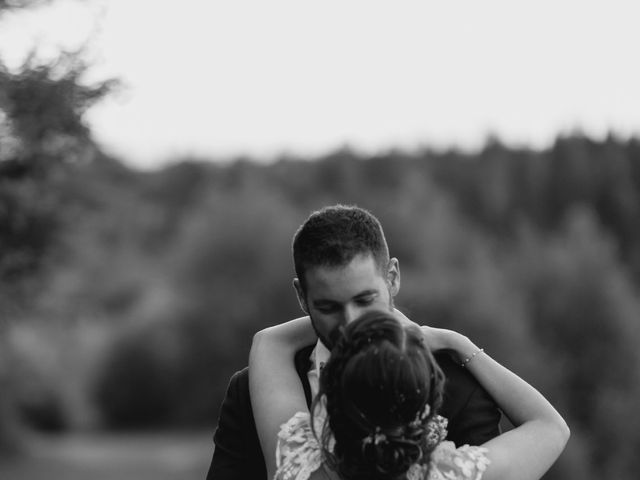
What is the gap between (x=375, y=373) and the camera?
8.21ft

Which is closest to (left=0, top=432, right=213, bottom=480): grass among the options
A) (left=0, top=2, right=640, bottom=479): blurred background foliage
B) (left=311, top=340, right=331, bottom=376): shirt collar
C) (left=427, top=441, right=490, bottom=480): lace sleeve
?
(left=0, top=2, right=640, bottom=479): blurred background foliage

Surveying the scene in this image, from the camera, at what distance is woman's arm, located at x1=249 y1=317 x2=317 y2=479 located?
2789 millimetres

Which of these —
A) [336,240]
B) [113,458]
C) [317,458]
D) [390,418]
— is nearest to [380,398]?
[390,418]

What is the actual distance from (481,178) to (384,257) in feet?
185

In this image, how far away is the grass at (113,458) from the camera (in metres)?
33.1

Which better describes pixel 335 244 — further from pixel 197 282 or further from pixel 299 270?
pixel 197 282

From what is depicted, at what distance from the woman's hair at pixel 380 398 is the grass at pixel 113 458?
2777 cm

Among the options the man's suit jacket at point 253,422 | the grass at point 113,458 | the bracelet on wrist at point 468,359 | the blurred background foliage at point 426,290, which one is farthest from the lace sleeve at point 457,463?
the grass at point 113,458

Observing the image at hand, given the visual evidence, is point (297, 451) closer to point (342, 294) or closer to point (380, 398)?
point (380, 398)

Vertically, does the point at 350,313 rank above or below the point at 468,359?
above

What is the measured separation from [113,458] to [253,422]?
4088 centimetres

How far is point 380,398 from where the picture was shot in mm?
2512

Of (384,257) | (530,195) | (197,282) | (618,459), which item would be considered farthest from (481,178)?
(384,257)

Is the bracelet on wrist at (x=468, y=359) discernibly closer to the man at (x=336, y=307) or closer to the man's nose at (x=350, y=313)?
the man at (x=336, y=307)
